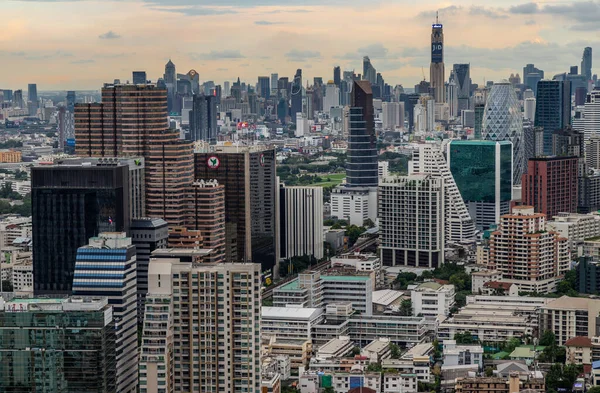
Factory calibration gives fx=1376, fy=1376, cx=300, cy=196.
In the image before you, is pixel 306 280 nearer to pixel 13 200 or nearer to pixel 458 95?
pixel 13 200

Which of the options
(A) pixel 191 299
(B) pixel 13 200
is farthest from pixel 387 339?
(B) pixel 13 200

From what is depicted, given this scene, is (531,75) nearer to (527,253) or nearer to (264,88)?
(264,88)

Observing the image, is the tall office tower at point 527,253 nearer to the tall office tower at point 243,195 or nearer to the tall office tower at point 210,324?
the tall office tower at point 243,195

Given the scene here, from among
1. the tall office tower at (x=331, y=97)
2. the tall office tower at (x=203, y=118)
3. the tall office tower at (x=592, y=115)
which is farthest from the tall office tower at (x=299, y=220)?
the tall office tower at (x=331, y=97)

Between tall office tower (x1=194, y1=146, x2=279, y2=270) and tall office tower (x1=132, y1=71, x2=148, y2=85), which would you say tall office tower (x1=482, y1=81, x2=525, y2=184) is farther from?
tall office tower (x1=132, y1=71, x2=148, y2=85)

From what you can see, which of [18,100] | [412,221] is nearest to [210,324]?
[412,221]
